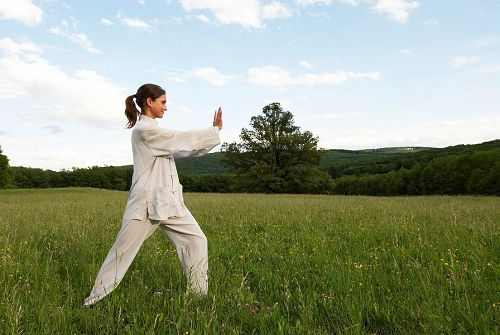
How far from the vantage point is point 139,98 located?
4500 millimetres

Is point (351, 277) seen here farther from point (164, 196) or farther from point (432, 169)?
point (432, 169)

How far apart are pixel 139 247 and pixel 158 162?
91 cm

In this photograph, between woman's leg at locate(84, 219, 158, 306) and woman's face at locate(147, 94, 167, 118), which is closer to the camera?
woman's leg at locate(84, 219, 158, 306)

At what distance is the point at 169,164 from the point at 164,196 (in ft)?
1.22

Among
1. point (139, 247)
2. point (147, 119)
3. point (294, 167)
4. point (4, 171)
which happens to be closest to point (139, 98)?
point (147, 119)

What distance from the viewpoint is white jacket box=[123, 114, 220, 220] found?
4176 mm

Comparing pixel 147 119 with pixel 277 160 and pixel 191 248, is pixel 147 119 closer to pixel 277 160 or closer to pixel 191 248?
pixel 191 248

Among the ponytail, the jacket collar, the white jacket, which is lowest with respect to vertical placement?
the white jacket

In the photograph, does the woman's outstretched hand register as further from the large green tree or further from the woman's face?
the large green tree

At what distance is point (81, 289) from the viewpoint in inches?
184

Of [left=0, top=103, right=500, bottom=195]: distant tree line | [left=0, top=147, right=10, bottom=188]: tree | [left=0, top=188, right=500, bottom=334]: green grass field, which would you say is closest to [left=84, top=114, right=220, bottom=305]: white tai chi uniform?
[left=0, top=188, right=500, bottom=334]: green grass field

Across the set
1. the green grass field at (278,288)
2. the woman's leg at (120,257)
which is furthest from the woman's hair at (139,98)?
the green grass field at (278,288)

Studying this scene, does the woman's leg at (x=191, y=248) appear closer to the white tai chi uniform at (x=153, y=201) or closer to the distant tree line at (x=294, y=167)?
the white tai chi uniform at (x=153, y=201)

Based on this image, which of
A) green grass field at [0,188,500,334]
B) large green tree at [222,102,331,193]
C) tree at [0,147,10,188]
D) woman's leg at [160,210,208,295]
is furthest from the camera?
tree at [0,147,10,188]
